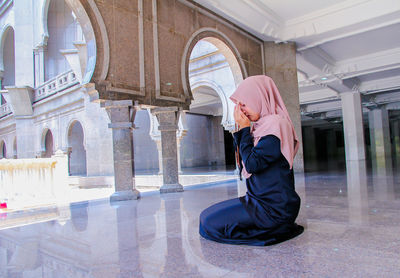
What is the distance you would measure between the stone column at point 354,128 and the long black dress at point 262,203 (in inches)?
613

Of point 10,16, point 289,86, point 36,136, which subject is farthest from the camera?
point 10,16

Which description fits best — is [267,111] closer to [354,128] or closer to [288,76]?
[288,76]

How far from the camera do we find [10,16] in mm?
19875

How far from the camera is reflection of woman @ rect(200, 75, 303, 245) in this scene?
92.9 inches

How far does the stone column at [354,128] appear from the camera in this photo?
53.8 ft

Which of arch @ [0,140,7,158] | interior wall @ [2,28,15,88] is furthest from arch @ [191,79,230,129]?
interior wall @ [2,28,15,88]

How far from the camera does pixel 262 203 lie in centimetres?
246

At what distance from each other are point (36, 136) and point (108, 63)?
14.7 meters

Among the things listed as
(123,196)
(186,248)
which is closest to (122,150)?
(123,196)

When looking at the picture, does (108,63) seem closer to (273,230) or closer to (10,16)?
(273,230)

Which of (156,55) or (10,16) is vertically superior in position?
(10,16)

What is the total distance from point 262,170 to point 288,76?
7.82 m

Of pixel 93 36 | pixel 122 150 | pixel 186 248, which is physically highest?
pixel 93 36

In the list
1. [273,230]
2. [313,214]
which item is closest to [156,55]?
[313,214]
